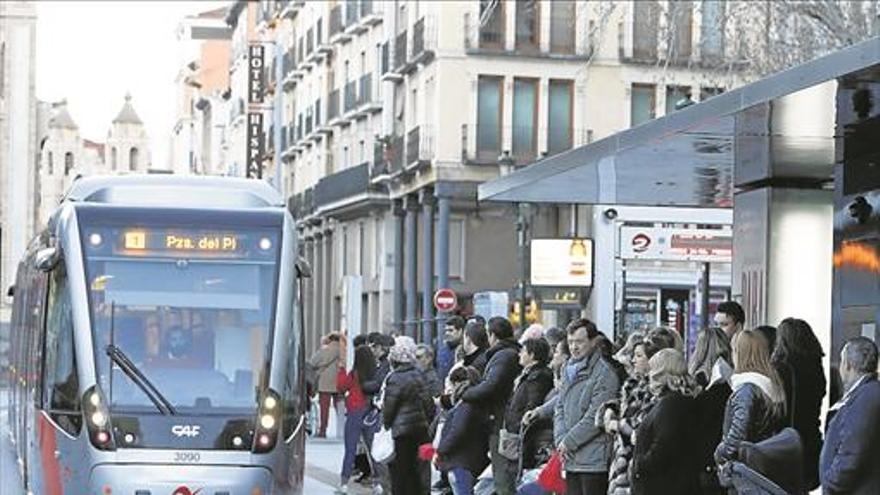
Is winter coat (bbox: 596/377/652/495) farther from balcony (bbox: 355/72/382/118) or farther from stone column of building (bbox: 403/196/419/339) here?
balcony (bbox: 355/72/382/118)

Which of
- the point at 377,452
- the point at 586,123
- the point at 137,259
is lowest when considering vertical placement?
the point at 377,452

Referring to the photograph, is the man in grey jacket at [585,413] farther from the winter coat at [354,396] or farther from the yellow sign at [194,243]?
the winter coat at [354,396]

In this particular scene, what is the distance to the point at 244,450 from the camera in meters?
18.4

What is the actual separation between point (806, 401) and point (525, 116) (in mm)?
43786

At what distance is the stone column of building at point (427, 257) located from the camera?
192ft

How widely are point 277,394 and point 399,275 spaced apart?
4678cm

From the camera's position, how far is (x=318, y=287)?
264 ft

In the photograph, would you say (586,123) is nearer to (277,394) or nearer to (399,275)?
(399,275)

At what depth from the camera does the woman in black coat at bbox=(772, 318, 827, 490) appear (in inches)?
569

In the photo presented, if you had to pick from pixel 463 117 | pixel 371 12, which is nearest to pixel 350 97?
pixel 371 12

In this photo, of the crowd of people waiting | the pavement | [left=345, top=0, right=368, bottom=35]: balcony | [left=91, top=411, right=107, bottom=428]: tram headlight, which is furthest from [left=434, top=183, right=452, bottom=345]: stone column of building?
[left=91, top=411, right=107, bottom=428]: tram headlight

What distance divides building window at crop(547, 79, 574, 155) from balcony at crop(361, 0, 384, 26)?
34.9ft

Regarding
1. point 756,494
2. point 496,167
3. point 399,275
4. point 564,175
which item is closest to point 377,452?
point 564,175

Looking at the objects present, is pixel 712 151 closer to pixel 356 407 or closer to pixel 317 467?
pixel 356 407
